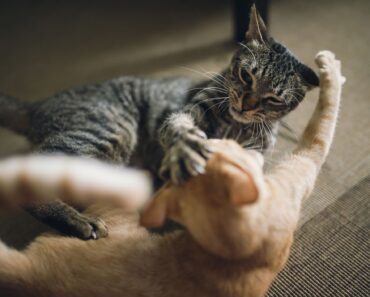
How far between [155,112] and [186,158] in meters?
0.64

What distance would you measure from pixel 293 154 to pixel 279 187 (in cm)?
26

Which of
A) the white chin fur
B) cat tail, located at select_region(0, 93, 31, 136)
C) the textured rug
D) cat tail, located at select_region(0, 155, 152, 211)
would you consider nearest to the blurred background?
the textured rug

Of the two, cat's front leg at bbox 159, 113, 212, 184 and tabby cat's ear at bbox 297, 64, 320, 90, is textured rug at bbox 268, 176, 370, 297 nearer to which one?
tabby cat's ear at bbox 297, 64, 320, 90

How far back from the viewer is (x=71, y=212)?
126 centimetres

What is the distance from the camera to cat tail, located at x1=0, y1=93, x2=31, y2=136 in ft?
5.08

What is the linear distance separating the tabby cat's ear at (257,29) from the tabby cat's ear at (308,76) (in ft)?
0.55

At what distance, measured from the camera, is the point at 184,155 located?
3.24 ft

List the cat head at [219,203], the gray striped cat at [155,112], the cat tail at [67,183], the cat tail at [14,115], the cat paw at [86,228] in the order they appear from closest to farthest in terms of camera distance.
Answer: the cat tail at [67,183] → the cat head at [219,203] → the cat paw at [86,228] → the gray striped cat at [155,112] → the cat tail at [14,115]

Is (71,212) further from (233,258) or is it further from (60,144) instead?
(233,258)

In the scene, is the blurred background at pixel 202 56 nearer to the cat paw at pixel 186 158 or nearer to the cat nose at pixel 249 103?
the cat nose at pixel 249 103

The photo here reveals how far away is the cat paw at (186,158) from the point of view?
3.07 ft

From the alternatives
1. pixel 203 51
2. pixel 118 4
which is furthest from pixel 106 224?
pixel 118 4

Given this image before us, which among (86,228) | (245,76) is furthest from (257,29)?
(86,228)

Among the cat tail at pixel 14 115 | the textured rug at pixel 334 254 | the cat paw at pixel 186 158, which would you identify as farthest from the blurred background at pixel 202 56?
the cat paw at pixel 186 158
